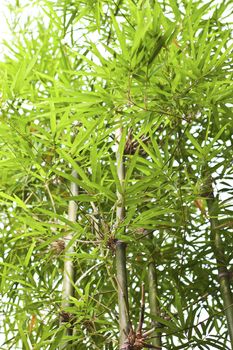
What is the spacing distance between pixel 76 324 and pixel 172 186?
37cm

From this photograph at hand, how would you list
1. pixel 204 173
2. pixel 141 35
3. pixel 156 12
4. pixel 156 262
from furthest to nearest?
pixel 156 262 < pixel 204 173 < pixel 156 12 < pixel 141 35

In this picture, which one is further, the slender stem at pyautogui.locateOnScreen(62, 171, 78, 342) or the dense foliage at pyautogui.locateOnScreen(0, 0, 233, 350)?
the slender stem at pyautogui.locateOnScreen(62, 171, 78, 342)

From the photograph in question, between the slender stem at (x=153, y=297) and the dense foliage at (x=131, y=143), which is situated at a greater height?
the dense foliage at (x=131, y=143)

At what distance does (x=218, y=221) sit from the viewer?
1345 mm

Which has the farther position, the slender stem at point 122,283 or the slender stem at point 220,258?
the slender stem at point 220,258

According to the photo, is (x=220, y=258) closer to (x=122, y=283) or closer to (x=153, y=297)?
(x=153, y=297)

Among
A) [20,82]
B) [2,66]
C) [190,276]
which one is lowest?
[190,276]

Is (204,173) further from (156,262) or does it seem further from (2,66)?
(2,66)

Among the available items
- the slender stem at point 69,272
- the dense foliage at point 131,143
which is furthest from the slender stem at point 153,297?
the slender stem at point 69,272

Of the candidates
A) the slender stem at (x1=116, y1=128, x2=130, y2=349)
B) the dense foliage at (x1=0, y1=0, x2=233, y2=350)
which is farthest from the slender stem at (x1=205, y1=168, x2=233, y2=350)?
the slender stem at (x1=116, y1=128, x2=130, y2=349)

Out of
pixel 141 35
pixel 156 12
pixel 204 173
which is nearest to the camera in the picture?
pixel 141 35

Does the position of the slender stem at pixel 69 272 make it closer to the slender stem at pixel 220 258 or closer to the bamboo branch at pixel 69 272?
the bamboo branch at pixel 69 272

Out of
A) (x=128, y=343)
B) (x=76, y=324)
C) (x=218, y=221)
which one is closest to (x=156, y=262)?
(x=218, y=221)

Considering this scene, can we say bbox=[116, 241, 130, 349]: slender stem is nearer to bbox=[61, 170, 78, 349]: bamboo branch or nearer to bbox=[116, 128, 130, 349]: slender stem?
bbox=[116, 128, 130, 349]: slender stem
